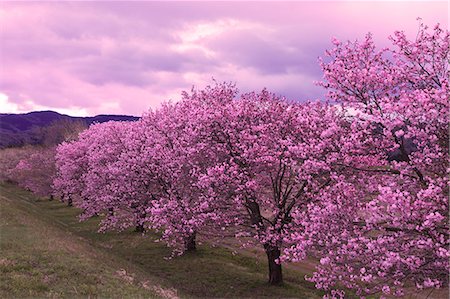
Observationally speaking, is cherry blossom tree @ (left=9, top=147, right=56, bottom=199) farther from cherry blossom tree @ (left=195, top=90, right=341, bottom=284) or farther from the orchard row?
cherry blossom tree @ (left=195, top=90, right=341, bottom=284)

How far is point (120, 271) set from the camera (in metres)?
23.8

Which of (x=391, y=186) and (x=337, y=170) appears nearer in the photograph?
(x=391, y=186)

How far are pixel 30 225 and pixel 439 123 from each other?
2874 centimetres

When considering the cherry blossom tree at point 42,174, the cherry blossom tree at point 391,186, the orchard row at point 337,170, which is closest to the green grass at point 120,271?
the orchard row at point 337,170

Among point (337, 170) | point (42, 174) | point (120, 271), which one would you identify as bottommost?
point (120, 271)

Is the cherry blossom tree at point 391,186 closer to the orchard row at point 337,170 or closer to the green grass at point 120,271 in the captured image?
the orchard row at point 337,170

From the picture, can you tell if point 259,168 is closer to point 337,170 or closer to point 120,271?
point 337,170

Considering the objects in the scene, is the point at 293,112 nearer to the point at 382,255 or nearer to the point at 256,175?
the point at 256,175

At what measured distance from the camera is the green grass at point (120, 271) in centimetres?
1864

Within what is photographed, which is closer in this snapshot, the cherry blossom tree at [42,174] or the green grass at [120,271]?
the green grass at [120,271]

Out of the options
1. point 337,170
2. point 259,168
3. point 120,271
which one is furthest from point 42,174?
point 337,170

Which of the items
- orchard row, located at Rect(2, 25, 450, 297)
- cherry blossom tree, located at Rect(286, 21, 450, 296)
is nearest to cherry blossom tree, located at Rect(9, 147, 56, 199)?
orchard row, located at Rect(2, 25, 450, 297)

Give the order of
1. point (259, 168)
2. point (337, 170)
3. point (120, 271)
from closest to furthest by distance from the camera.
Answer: point (337, 170), point (120, 271), point (259, 168)

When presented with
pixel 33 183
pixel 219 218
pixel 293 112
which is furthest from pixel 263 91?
pixel 33 183
